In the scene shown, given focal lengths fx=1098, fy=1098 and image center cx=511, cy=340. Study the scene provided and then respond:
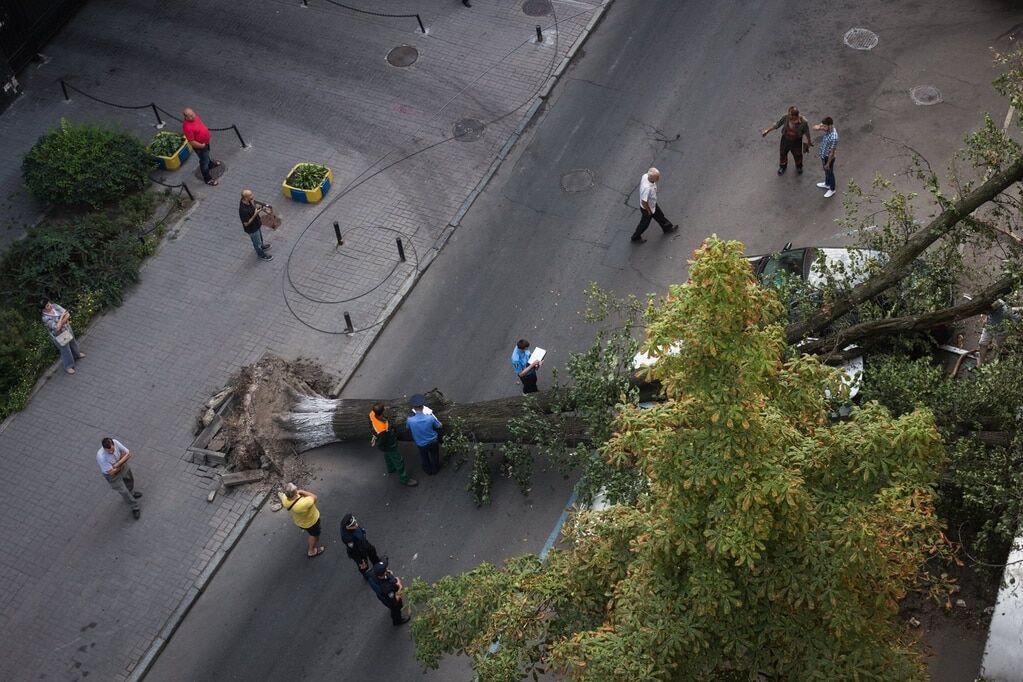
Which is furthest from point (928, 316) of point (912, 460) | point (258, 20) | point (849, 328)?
point (258, 20)

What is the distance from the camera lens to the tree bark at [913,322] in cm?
1376

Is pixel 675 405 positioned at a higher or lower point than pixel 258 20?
higher

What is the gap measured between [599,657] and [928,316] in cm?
791

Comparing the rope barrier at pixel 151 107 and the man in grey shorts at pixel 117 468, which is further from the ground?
the rope barrier at pixel 151 107

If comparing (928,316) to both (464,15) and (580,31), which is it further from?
(464,15)

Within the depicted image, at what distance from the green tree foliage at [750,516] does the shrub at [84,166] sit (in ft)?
50.9

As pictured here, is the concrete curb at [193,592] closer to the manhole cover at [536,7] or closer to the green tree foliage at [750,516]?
the green tree foliage at [750,516]

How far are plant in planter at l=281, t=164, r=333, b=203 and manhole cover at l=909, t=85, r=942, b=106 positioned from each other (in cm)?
1151

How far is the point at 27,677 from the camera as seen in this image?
15508 millimetres

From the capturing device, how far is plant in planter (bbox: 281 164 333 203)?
2109 centimetres

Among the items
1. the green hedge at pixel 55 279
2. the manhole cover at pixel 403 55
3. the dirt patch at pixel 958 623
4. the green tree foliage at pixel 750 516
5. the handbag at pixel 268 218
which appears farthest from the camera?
the manhole cover at pixel 403 55

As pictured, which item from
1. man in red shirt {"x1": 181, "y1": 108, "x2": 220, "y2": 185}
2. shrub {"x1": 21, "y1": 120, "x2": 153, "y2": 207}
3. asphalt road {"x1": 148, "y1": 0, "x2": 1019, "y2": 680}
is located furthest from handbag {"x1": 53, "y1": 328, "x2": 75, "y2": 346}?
asphalt road {"x1": 148, "y1": 0, "x2": 1019, "y2": 680}

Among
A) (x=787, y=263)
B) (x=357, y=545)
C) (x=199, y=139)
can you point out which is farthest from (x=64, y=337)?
(x=787, y=263)

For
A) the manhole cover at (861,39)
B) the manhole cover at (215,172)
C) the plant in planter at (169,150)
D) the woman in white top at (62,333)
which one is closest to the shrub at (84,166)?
the plant in planter at (169,150)
